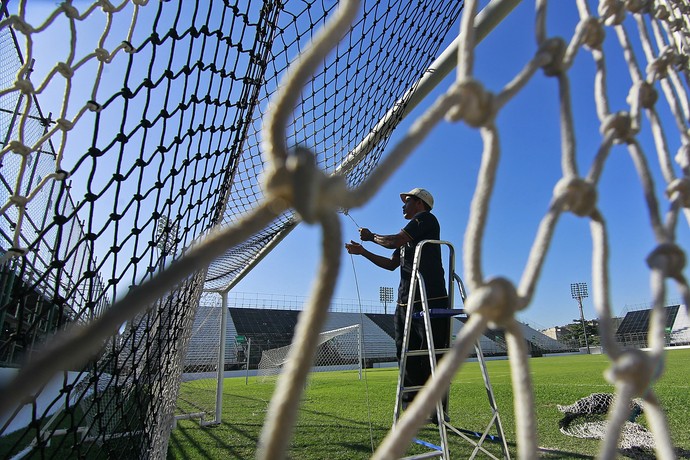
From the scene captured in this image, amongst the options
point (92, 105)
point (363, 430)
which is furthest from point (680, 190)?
point (363, 430)

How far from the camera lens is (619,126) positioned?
2.03ft

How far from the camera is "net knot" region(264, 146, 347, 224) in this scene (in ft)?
0.99

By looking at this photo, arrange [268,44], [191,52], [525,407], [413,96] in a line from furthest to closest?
1. [413,96]
2. [268,44]
3. [191,52]
4. [525,407]

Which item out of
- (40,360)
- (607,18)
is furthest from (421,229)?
(40,360)

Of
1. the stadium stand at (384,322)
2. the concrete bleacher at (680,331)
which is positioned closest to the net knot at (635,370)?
the stadium stand at (384,322)

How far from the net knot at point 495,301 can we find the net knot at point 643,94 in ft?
1.58

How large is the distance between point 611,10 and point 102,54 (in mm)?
1066

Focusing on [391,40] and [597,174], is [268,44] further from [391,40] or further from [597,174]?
[597,174]

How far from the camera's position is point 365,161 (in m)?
2.49

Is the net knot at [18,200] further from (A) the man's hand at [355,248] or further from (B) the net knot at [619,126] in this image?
(A) the man's hand at [355,248]

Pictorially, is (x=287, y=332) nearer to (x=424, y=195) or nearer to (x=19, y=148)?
(x=424, y=195)

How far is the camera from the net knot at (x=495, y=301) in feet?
1.39

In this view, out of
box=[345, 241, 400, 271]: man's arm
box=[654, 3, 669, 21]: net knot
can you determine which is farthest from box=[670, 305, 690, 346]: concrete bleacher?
box=[654, 3, 669, 21]: net knot

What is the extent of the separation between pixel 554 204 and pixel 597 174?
0.34ft
